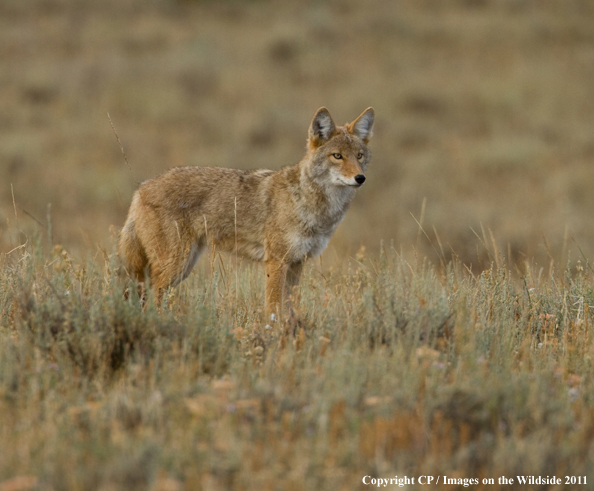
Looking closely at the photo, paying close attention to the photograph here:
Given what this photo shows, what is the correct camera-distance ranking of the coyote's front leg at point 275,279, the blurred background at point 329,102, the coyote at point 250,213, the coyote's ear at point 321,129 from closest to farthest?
the coyote's front leg at point 275,279 < the coyote at point 250,213 < the coyote's ear at point 321,129 < the blurred background at point 329,102

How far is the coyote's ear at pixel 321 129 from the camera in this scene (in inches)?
264

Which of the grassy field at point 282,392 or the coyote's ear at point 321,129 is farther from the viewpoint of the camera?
the coyote's ear at point 321,129

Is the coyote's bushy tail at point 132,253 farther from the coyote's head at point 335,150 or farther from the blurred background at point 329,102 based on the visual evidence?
the blurred background at point 329,102

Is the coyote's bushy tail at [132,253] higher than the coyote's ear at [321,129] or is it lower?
lower

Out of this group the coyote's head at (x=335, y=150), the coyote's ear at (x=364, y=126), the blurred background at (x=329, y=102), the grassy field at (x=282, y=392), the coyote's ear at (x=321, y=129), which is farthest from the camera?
the blurred background at (x=329, y=102)

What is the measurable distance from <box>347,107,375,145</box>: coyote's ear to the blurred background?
7.00 m

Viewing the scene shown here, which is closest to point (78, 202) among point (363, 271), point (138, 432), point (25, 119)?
point (25, 119)

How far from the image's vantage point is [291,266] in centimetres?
670

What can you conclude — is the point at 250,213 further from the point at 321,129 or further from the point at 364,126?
the point at 364,126

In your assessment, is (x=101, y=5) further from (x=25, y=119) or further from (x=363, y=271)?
(x=363, y=271)

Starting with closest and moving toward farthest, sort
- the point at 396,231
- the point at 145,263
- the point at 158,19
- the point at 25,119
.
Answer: the point at 145,263 < the point at 396,231 < the point at 25,119 < the point at 158,19

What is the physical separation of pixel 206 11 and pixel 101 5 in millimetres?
3816

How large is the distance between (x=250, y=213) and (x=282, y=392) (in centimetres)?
325

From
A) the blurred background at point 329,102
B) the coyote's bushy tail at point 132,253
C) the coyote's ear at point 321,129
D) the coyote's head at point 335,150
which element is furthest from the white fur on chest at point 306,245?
the blurred background at point 329,102
